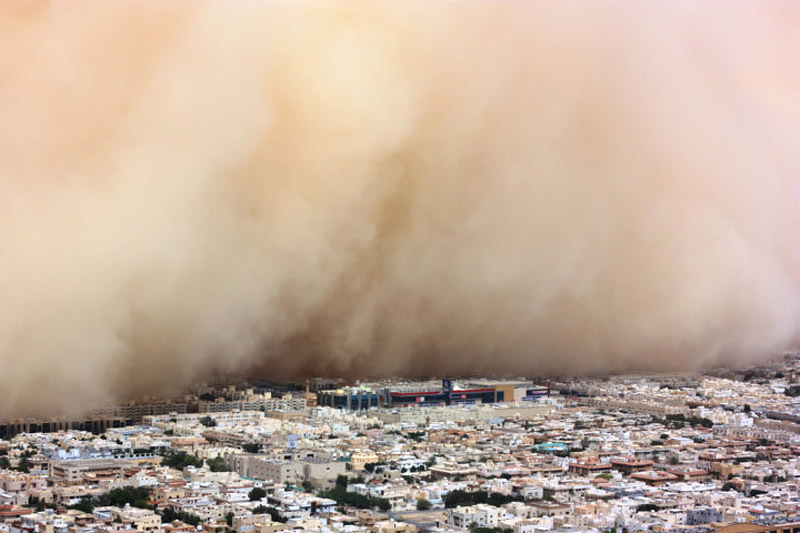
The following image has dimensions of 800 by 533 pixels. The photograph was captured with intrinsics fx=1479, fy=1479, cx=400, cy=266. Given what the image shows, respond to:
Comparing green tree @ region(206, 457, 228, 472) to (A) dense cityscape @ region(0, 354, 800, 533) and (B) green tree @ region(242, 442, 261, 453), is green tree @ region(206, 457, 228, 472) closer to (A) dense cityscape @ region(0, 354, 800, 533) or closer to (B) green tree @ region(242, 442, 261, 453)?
(A) dense cityscape @ region(0, 354, 800, 533)

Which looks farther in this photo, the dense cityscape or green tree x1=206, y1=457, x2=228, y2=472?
green tree x1=206, y1=457, x2=228, y2=472

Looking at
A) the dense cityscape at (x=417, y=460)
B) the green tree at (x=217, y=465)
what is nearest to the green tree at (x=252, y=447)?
the dense cityscape at (x=417, y=460)

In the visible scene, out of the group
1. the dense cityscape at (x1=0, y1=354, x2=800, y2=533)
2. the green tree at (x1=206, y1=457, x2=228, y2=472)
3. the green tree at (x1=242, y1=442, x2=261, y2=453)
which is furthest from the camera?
the green tree at (x1=242, y1=442, x2=261, y2=453)

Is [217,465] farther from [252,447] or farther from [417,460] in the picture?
[417,460]

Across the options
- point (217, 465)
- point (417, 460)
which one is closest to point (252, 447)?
point (217, 465)

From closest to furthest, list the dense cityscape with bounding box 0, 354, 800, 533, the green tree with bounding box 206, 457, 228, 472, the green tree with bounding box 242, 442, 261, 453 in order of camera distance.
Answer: the dense cityscape with bounding box 0, 354, 800, 533 < the green tree with bounding box 206, 457, 228, 472 < the green tree with bounding box 242, 442, 261, 453

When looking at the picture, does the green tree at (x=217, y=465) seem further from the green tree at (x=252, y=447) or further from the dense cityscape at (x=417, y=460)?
the green tree at (x=252, y=447)

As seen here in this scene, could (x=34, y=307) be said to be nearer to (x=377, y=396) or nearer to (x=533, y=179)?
(x=377, y=396)

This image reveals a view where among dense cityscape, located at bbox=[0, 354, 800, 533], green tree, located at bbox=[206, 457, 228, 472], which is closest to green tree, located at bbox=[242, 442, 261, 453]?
dense cityscape, located at bbox=[0, 354, 800, 533]
